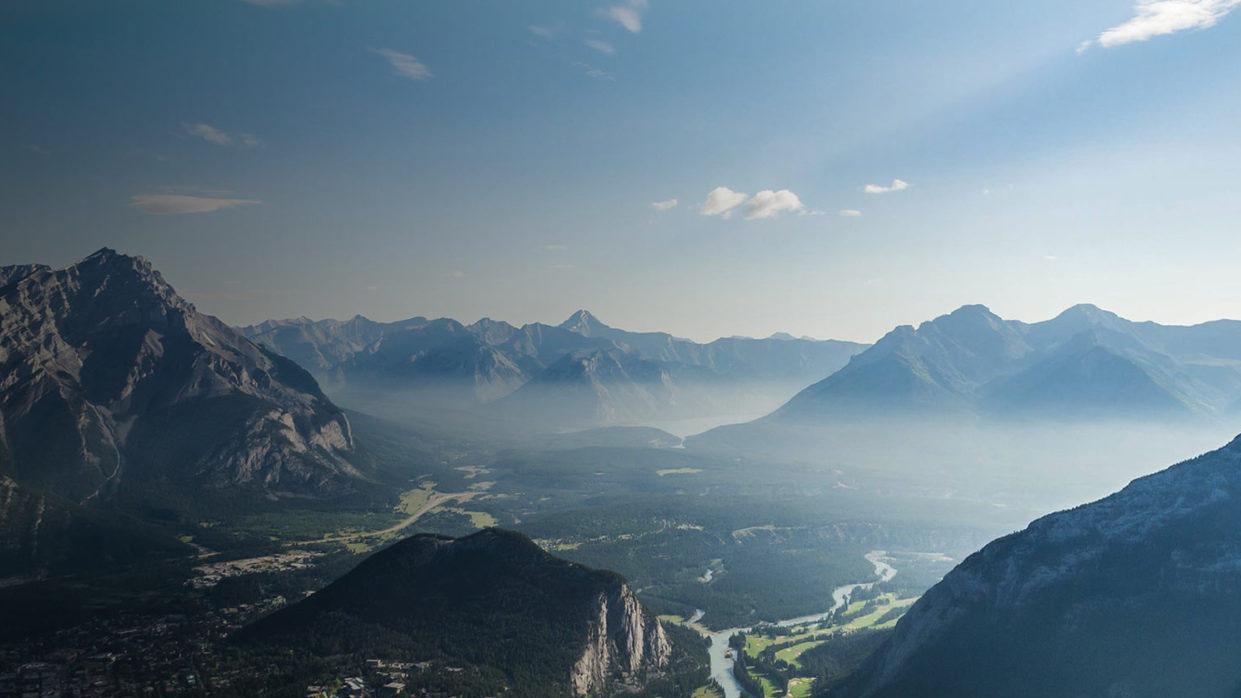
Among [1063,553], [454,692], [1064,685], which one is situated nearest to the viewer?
[1064,685]

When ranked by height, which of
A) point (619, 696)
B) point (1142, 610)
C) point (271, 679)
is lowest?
point (619, 696)

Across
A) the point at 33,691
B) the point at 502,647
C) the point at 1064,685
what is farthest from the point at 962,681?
the point at 33,691

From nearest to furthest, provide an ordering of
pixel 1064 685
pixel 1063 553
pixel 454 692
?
pixel 1064 685
pixel 454 692
pixel 1063 553

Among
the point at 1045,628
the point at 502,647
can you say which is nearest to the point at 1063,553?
the point at 1045,628

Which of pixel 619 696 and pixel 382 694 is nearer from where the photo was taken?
pixel 382 694

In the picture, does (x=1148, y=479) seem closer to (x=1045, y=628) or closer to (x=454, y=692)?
(x=1045, y=628)

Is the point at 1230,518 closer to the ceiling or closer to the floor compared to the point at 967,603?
closer to the ceiling

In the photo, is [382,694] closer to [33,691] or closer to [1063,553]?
[33,691]
